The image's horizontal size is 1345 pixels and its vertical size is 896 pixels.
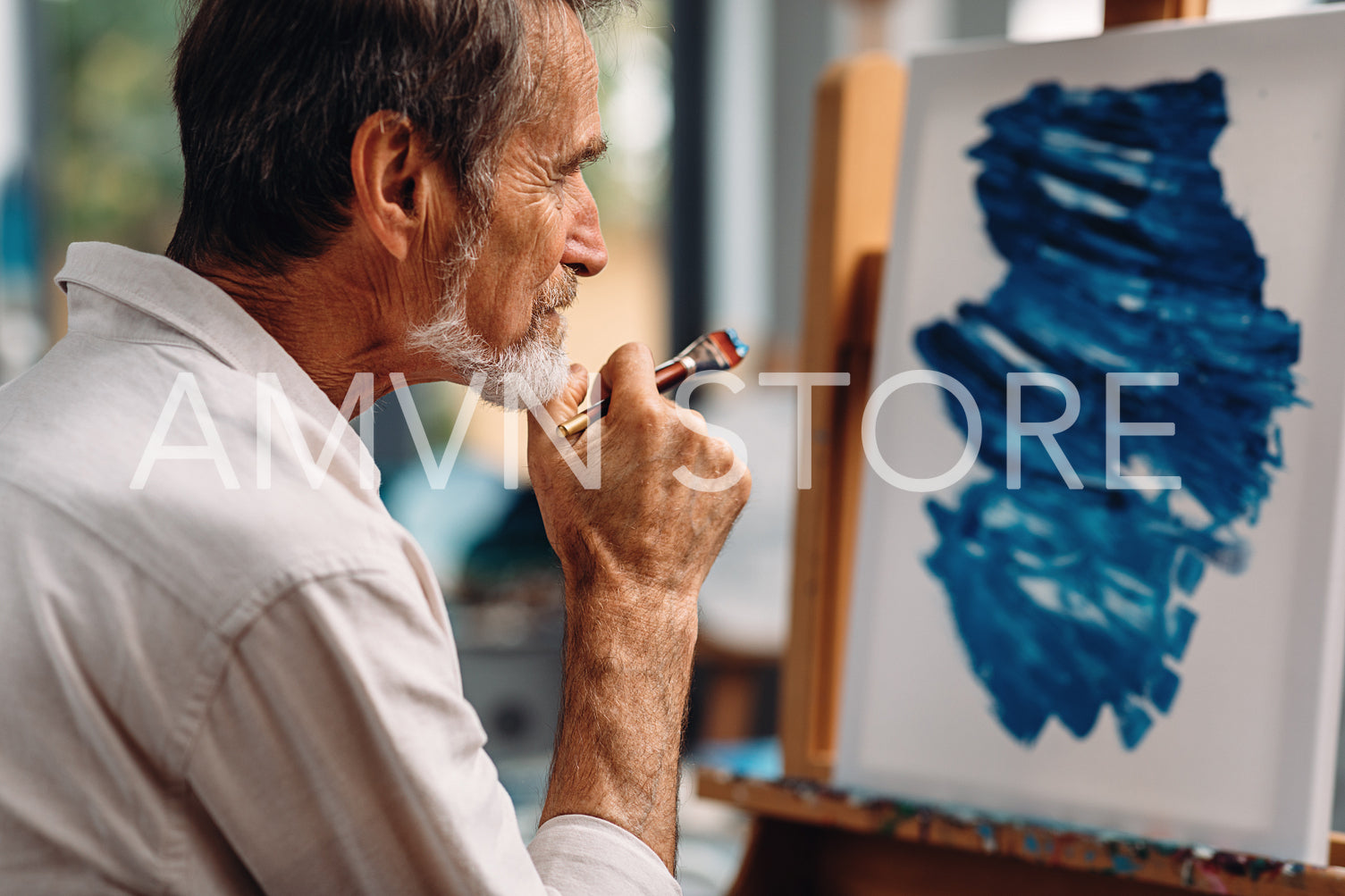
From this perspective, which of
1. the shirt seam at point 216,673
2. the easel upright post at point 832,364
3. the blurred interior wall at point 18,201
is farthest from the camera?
the blurred interior wall at point 18,201

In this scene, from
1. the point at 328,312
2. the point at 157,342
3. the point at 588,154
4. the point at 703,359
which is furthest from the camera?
the point at 703,359

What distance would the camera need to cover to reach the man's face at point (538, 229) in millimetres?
972

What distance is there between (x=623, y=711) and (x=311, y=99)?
52cm

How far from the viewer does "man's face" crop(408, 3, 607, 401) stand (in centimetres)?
97

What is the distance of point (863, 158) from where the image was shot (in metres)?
1.38

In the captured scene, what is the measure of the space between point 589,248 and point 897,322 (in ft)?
1.35

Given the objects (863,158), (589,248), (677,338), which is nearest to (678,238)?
(677,338)

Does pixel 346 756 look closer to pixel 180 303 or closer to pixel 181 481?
pixel 181 481

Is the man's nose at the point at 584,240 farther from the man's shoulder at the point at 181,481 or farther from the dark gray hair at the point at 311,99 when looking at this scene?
the man's shoulder at the point at 181,481

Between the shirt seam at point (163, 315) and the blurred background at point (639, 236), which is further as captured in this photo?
the blurred background at point (639, 236)

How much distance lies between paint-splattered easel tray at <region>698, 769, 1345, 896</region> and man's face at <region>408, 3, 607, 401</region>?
515mm

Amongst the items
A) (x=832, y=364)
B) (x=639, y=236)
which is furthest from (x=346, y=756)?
(x=639, y=236)

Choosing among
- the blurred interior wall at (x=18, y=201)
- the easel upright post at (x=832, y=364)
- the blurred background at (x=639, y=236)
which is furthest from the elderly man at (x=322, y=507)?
the blurred interior wall at (x=18, y=201)

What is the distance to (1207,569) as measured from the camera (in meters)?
1.13
